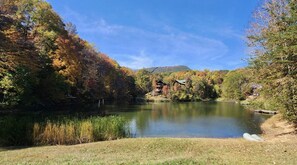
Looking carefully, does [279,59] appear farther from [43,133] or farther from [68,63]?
[68,63]

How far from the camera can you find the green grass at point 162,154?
7.35 meters

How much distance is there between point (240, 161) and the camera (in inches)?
289

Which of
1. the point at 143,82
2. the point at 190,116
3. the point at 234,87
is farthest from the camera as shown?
the point at 143,82

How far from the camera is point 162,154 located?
8844mm

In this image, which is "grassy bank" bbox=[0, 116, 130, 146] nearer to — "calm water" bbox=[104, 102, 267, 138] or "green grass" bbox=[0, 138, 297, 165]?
"green grass" bbox=[0, 138, 297, 165]

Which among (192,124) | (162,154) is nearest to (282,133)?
(162,154)

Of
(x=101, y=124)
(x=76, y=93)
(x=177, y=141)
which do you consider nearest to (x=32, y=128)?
(x=101, y=124)

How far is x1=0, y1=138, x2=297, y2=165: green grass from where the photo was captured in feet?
24.1

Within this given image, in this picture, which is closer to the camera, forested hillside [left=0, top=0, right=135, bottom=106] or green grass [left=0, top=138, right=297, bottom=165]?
green grass [left=0, top=138, right=297, bottom=165]

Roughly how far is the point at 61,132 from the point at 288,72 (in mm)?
11462

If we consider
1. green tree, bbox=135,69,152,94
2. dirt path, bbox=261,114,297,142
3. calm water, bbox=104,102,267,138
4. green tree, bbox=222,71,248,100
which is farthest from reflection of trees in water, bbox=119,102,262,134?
green tree, bbox=135,69,152,94

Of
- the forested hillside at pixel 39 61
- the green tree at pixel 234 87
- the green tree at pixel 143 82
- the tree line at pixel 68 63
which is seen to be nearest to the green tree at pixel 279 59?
the tree line at pixel 68 63

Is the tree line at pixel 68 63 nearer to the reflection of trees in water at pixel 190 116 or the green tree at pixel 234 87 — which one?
the reflection of trees in water at pixel 190 116

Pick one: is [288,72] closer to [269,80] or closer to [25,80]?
[269,80]
